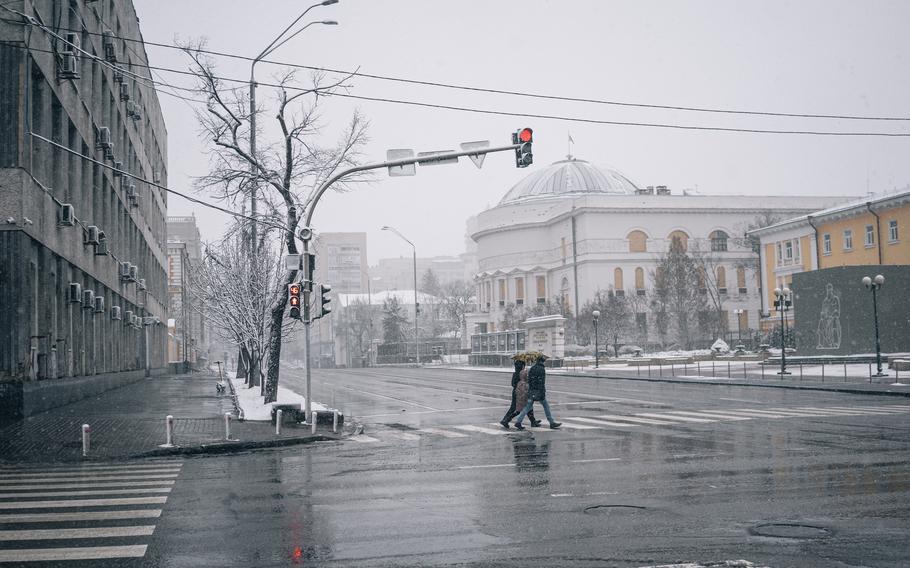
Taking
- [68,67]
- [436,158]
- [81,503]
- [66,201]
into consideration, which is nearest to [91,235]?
[66,201]

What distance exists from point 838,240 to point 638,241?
4039 centimetres

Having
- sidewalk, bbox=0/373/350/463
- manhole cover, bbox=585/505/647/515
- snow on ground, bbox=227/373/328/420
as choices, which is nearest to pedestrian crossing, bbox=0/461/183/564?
sidewalk, bbox=0/373/350/463

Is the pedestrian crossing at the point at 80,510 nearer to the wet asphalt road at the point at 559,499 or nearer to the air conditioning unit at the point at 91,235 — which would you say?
the wet asphalt road at the point at 559,499

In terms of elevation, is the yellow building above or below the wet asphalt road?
above

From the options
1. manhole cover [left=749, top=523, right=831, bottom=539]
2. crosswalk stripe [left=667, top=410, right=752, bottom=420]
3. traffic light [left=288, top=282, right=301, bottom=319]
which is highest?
traffic light [left=288, top=282, right=301, bottom=319]

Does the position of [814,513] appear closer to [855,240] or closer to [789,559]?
[789,559]

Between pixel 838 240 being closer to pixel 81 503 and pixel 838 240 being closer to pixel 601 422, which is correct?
pixel 601 422

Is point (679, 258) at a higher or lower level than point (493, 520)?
higher

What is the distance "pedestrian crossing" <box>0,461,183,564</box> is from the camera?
8.12 m

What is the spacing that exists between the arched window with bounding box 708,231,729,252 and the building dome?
16.5 m

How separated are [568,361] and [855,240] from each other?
21.7 meters

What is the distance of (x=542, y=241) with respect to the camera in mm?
116562

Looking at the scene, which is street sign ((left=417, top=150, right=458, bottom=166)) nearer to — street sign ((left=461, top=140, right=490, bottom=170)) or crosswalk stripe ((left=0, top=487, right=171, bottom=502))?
street sign ((left=461, top=140, right=490, bottom=170))

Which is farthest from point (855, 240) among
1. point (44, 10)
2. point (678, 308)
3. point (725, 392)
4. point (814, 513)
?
point (814, 513)
